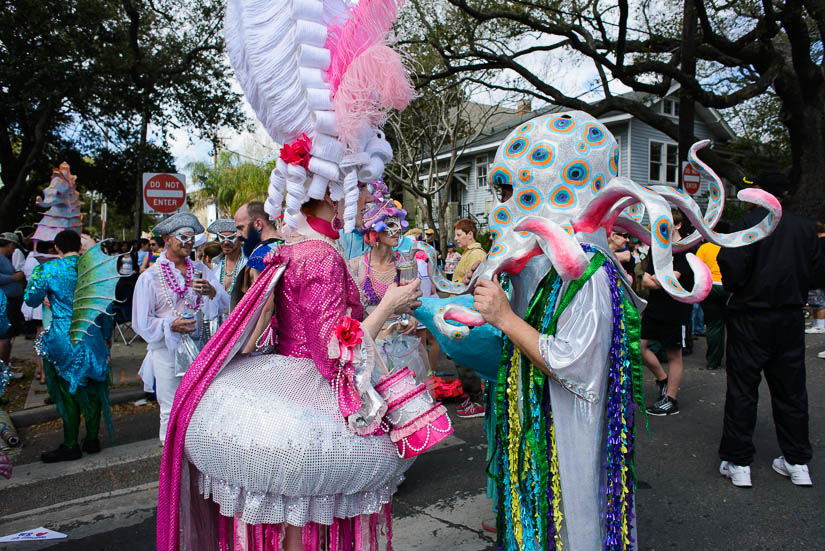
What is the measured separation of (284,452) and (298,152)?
1011mm

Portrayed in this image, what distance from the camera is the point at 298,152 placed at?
6.48 ft

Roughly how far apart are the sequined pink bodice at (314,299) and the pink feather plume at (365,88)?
436mm

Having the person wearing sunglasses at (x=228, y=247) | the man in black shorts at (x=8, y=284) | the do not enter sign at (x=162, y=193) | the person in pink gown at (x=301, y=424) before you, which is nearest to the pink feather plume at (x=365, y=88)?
the person in pink gown at (x=301, y=424)

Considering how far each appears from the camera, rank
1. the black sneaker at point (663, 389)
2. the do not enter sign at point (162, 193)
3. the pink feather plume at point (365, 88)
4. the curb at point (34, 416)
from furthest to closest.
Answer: the do not enter sign at point (162, 193)
the curb at point (34, 416)
the black sneaker at point (663, 389)
the pink feather plume at point (365, 88)

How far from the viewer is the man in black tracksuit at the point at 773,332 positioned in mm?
3744

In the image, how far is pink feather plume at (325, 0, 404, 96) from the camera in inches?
79.4

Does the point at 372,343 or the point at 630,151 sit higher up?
the point at 630,151

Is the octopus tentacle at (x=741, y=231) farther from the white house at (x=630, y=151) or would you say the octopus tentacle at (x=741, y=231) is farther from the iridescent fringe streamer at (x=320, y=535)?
the white house at (x=630, y=151)

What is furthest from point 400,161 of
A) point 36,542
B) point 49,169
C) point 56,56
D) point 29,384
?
point 36,542

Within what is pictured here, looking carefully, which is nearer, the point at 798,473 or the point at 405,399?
the point at 405,399

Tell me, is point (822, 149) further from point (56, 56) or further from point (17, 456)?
point (56, 56)

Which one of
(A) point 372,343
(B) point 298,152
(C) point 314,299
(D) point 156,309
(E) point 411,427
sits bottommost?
(E) point 411,427

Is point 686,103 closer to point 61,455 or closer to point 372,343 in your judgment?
point 372,343

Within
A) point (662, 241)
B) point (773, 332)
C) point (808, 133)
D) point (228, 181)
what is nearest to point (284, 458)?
point (662, 241)
